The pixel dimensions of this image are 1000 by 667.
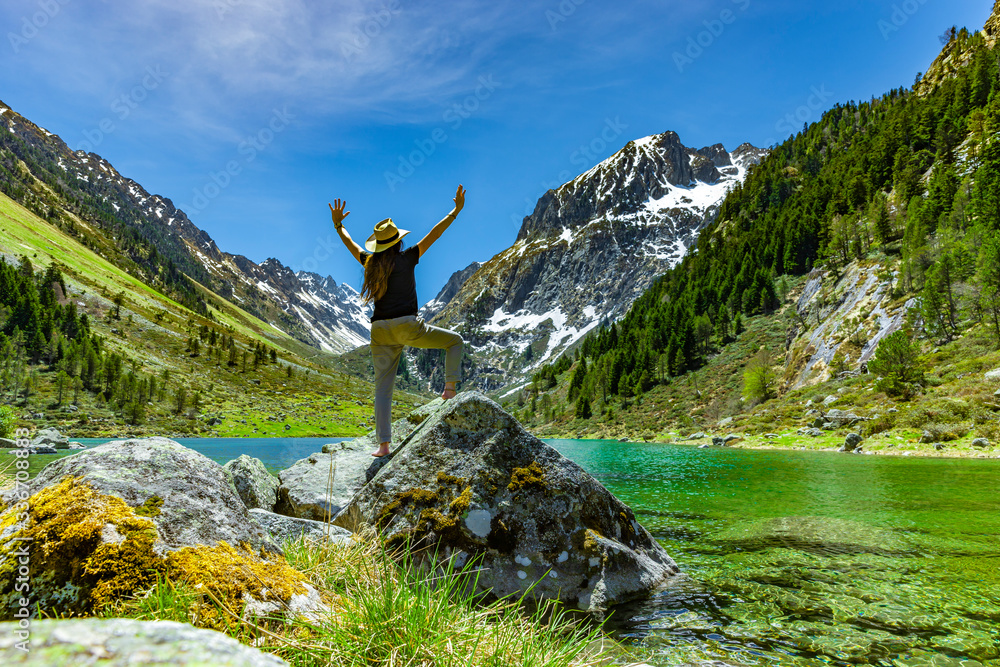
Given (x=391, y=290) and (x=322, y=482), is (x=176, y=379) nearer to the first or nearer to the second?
(x=322, y=482)

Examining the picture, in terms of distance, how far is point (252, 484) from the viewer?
909cm

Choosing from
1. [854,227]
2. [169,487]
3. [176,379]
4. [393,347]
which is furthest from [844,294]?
[176,379]

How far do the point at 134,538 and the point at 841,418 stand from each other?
50721 mm

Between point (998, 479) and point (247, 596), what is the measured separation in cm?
2315

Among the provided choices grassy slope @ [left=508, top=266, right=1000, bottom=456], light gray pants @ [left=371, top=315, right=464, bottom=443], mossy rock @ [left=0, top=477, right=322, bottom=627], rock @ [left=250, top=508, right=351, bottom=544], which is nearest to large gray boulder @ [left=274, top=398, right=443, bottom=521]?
light gray pants @ [left=371, top=315, right=464, bottom=443]

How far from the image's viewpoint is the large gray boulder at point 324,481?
8273 mm

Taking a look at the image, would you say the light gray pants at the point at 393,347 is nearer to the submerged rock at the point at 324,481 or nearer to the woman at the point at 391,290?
the woman at the point at 391,290

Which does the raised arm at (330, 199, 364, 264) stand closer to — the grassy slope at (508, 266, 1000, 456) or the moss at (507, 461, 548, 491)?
the moss at (507, 461, 548, 491)

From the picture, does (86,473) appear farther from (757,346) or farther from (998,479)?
(757,346)

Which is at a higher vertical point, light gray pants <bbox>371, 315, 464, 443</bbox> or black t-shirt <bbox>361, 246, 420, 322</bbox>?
black t-shirt <bbox>361, 246, 420, 322</bbox>

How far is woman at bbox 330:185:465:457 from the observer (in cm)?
788

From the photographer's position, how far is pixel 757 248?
120 m

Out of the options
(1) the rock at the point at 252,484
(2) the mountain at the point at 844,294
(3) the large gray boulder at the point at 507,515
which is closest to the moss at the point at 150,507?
(3) the large gray boulder at the point at 507,515

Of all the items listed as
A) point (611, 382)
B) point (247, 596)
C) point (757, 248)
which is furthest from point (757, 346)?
point (247, 596)
